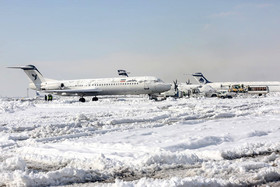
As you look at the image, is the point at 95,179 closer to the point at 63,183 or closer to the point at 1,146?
the point at 63,183

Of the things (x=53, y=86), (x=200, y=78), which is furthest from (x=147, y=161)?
(x=200, y=78)

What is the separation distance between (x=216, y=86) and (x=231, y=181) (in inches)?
2700

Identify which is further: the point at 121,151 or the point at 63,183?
the point at 121,151

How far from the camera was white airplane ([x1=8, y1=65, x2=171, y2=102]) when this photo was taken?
43.0 metres

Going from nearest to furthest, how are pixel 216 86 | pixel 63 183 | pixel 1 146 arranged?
pixel 63 183
pixel 1 146
pixel 216 86

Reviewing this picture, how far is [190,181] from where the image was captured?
16.7 feet

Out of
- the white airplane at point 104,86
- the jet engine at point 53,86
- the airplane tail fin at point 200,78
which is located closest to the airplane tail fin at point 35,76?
the white airplane at point 104,86

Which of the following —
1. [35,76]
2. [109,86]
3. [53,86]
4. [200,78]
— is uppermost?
[200,78]

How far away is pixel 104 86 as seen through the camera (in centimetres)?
4556

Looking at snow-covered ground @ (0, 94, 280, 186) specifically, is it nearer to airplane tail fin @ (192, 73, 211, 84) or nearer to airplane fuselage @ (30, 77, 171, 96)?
airplane fuselage @ (30, 77, 171, 96)

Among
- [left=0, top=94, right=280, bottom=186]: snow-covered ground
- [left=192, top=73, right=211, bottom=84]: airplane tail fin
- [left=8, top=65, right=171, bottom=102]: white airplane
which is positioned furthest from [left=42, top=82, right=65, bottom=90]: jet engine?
[left=192, top=73, right=211, bottom=84]: airplane tail fin

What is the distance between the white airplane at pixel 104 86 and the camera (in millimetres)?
43031

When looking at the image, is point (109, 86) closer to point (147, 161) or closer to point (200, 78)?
point (147, 161)

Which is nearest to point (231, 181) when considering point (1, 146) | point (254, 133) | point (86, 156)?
point (86, 156)
